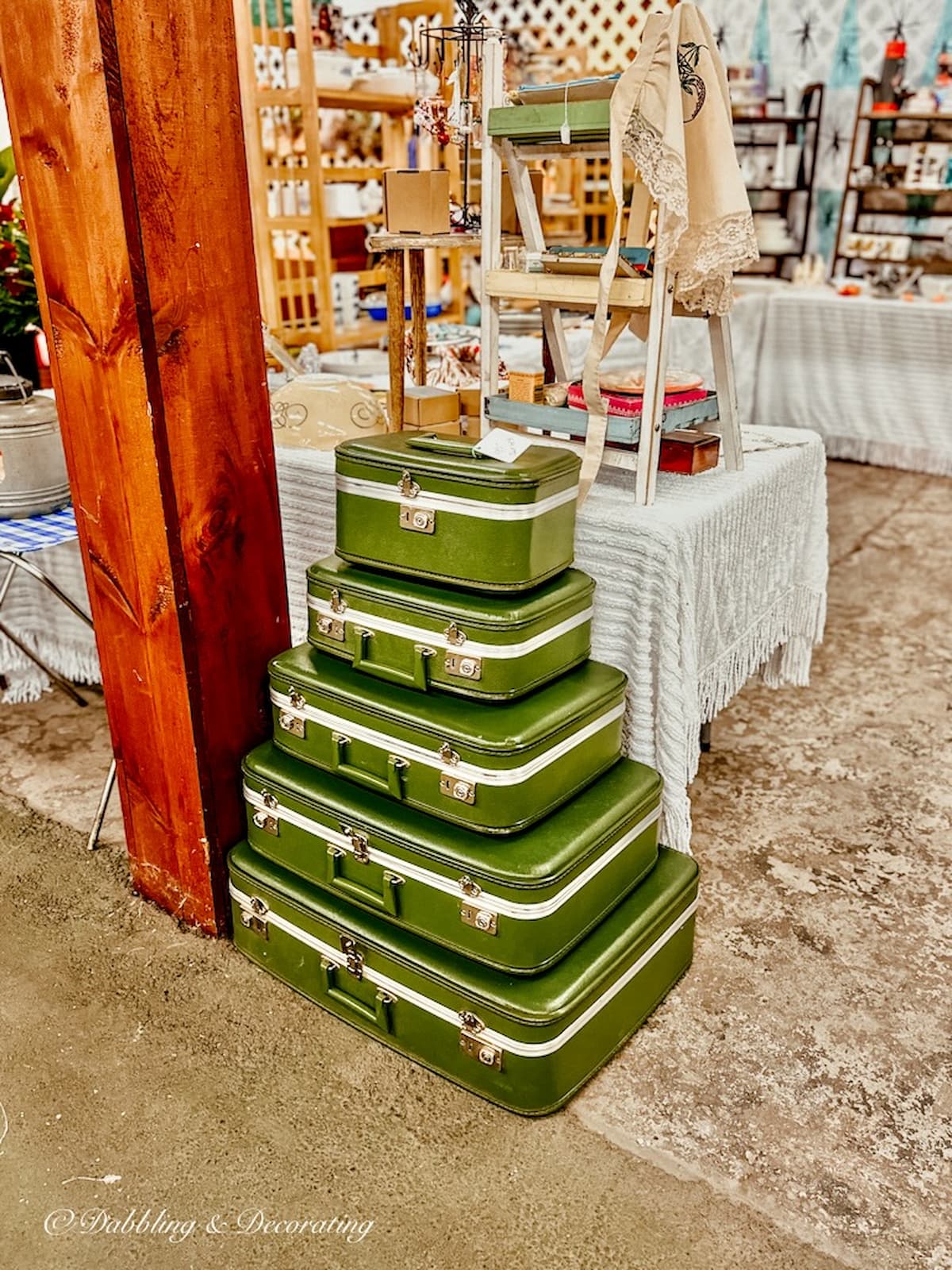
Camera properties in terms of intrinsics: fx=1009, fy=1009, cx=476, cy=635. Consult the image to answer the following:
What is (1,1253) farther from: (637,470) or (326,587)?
(637,470)

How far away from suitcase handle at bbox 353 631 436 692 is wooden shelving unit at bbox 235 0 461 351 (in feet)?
6.07

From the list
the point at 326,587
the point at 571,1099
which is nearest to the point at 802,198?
the point at 326,587

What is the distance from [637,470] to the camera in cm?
184

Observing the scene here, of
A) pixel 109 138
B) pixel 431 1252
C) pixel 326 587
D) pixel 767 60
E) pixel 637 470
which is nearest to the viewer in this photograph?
pixel 431 1252

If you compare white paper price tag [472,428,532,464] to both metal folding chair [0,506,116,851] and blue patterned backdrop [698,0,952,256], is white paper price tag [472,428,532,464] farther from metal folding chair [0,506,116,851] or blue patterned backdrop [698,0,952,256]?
blue patterned backdrop [698,0,952,256]

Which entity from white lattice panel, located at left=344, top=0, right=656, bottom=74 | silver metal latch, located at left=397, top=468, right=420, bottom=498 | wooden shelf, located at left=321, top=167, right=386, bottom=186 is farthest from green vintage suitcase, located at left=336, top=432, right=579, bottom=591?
white lattice panel, located at left=344, top=0, right=656, bottom=74

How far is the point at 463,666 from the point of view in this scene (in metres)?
1.50

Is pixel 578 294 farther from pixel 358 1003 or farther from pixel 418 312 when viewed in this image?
pixel 358 1003

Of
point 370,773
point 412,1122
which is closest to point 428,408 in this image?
point 370,773

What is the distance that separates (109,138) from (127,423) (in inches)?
15.7

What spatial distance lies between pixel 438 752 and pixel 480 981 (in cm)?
34

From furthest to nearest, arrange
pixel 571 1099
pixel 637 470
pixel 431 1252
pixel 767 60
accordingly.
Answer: pixel 767 60
pixel 637 470
pixel 571 1099
pixel 431 1252

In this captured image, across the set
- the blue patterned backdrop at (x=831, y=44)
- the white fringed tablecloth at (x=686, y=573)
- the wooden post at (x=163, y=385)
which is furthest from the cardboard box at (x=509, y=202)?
the blue patterned backdrop at (x=831, y=44)

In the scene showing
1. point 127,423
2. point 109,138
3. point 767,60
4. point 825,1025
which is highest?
point 767,60
